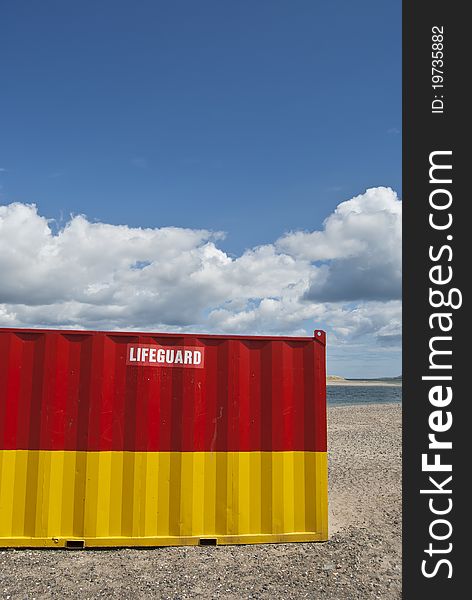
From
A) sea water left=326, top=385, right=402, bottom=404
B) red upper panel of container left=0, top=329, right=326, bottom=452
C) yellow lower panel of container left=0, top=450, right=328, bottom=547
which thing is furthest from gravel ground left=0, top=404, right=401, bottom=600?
sea water left=326, top=385, right=402, bottom=404

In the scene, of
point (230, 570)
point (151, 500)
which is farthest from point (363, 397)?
point (230, 570)

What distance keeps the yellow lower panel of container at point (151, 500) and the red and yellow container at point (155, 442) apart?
2cm

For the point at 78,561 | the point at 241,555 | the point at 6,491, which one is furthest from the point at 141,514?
the point at 6,491

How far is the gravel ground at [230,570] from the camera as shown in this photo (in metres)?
6.09

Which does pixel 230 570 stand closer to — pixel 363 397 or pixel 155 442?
pixel 155 442

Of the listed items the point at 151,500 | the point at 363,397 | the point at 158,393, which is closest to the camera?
the point at 151,500

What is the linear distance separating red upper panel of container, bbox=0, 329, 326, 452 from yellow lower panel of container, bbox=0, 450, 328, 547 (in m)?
0.23

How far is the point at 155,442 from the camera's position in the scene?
297 inches

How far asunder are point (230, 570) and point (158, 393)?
2716mm

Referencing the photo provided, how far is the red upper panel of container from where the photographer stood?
7500 mm

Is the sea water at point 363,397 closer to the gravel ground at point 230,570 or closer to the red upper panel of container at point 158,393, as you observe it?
the gravel ground at point 230,570

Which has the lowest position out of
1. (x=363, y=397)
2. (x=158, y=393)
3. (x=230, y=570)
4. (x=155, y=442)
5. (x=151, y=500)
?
(x=230, y=570)

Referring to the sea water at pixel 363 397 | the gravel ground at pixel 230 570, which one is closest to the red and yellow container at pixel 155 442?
the gravel ground at pixel 230 570

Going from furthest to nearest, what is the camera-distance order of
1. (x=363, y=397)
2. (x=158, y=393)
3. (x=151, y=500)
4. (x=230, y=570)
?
(x=363, y=397), (x=158, y=393), (x=151, y=500), (x=230, y=570)
